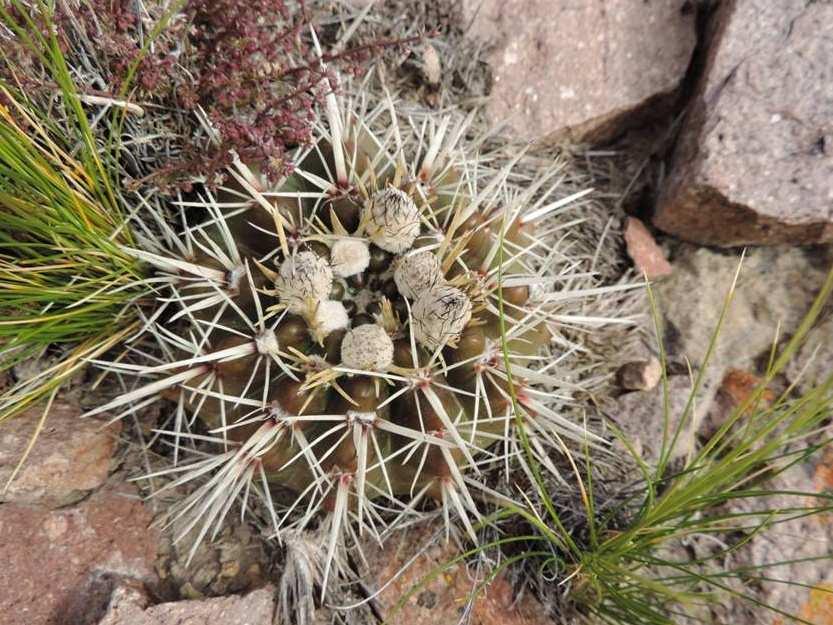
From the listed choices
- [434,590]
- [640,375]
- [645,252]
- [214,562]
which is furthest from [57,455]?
[645,252]

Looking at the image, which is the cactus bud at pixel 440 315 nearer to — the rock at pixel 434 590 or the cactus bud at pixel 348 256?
the cactus bud at pixel 348 256

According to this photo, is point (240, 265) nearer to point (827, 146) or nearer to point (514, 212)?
point (514, 212)

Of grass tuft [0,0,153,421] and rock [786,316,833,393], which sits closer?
grass tuft [0,0,153,421]

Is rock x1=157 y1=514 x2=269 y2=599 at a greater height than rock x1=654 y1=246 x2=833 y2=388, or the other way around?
rock x1=654 y1=246 x2=833 y2=388

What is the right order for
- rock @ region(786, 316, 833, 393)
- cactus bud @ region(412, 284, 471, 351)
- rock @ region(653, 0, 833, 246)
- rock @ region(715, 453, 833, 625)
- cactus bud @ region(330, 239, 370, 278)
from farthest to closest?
rock @ region(786, 316, 833, 393) < rock @ region(653, 0, 833, 246) < rock @ region(715, 453, 833, 625) < cactus bud @ region(330, 239, 370, 278) < cactus bud @ region(412, 284, 471, 351)

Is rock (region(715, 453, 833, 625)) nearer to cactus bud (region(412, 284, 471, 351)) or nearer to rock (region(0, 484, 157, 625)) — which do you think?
cactus bud (region(412, 284, 471, 351))

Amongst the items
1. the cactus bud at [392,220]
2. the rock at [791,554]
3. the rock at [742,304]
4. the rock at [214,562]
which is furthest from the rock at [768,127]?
the rock at [214,562]

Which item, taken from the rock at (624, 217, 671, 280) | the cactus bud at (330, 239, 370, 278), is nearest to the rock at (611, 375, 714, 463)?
the rock at (624, 217, 671, 280)
